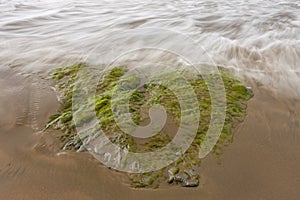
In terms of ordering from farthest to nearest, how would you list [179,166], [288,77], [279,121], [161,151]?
1. [288,77]
2. [279,121]
3. [161,151]
4. [179,166]

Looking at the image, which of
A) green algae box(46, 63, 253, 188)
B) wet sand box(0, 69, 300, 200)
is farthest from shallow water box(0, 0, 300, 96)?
wet sand box(0, 69, 300, 200)

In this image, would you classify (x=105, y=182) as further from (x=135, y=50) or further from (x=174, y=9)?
(x=174, y=9)

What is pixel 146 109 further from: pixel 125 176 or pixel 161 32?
pixel 161 32

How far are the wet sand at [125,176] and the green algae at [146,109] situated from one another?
0.32 feet

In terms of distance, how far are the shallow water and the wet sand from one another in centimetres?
102

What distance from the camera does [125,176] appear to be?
1991 mm

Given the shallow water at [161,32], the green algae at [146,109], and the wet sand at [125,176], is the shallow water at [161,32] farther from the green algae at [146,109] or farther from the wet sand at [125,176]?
the wet sand at [125,176]

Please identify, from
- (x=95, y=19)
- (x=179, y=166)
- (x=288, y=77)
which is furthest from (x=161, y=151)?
(x=95, y=19)

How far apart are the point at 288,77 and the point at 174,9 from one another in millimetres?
4276

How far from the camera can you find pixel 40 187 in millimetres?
1901

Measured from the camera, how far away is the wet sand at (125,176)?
1.87 m

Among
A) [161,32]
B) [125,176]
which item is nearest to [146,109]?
[125,176]

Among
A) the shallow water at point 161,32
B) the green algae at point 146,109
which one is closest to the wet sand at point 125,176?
the green algae at point 146,109

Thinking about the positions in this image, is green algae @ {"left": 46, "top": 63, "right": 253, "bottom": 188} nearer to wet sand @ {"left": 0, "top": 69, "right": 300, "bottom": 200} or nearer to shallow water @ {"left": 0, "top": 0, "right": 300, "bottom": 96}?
wet sand @ {"left": 0, "top": 69, "right": 300, "bottom": 200}
